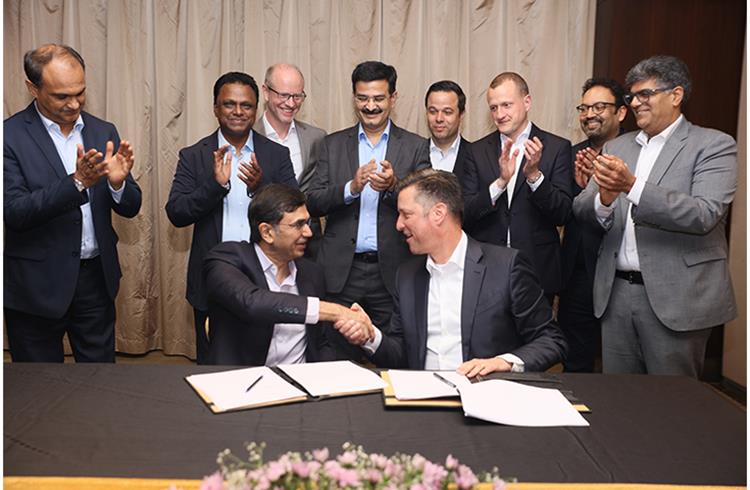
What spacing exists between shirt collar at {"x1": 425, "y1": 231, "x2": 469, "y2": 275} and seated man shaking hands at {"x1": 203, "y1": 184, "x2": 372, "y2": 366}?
0.32 metres

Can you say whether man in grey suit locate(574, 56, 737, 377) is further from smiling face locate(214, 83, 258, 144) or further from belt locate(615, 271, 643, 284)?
smiling face locate(214, 83, 258, 144)

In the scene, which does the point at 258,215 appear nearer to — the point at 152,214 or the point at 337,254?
the point at 337,254

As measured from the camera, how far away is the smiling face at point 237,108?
3512 mm

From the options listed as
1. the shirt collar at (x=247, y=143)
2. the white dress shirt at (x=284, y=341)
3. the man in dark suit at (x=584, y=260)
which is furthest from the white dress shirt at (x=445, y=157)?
the white dress shirt at (x=284, y=341)

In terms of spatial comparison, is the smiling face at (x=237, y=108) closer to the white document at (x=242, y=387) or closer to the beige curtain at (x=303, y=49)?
the beige curtain at (x=303, y=49)

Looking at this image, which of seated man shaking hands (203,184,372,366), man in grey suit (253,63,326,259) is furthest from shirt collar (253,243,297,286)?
man in grey suit (253,63,326,259)

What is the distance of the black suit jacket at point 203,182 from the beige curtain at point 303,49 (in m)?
1.10

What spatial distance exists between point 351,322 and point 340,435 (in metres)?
0.77

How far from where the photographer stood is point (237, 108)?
138 inches

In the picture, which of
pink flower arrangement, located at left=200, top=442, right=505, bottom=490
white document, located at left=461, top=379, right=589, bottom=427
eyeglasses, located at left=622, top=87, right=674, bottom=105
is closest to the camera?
pink flower arrangement, located at left=200, top=442, right=505, bottom=490

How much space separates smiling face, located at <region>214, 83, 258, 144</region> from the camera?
3512mm

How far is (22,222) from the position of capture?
9.36 feet

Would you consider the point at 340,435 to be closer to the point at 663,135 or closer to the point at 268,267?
the point at 268,267

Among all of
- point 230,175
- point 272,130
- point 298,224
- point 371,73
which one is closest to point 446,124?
point 371,73
